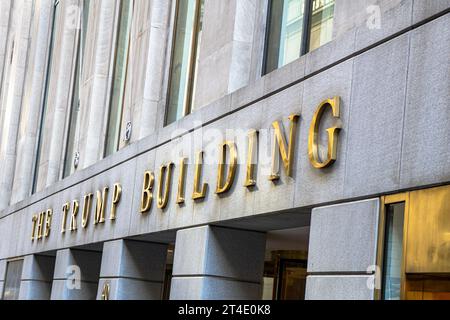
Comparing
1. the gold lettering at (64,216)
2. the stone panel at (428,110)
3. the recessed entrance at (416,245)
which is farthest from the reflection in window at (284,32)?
the gold lettering at (64,216)

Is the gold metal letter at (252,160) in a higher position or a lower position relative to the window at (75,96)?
lower

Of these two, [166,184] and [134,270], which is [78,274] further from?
[166,184]

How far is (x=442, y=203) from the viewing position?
7531 mm

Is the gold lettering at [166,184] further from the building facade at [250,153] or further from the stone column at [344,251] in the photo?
the stone column at [344,251]

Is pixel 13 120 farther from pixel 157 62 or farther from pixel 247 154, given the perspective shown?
pixel 247 154

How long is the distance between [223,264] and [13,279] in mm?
16764

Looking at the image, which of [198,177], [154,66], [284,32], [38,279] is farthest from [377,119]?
[38,279]

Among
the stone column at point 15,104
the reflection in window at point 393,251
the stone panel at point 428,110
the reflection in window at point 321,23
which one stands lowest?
the reflection in window at point 393,251

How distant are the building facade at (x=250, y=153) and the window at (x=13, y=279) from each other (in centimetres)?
102

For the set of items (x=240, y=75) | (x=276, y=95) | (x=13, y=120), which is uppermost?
(x=13, y=120)

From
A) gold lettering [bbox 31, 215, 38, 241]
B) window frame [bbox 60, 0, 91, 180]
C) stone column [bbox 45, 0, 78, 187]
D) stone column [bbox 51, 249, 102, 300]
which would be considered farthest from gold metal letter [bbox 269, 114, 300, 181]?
gold lettering [bbox 31, 215, 38, 241]

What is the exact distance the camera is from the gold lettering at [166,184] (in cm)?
1429
